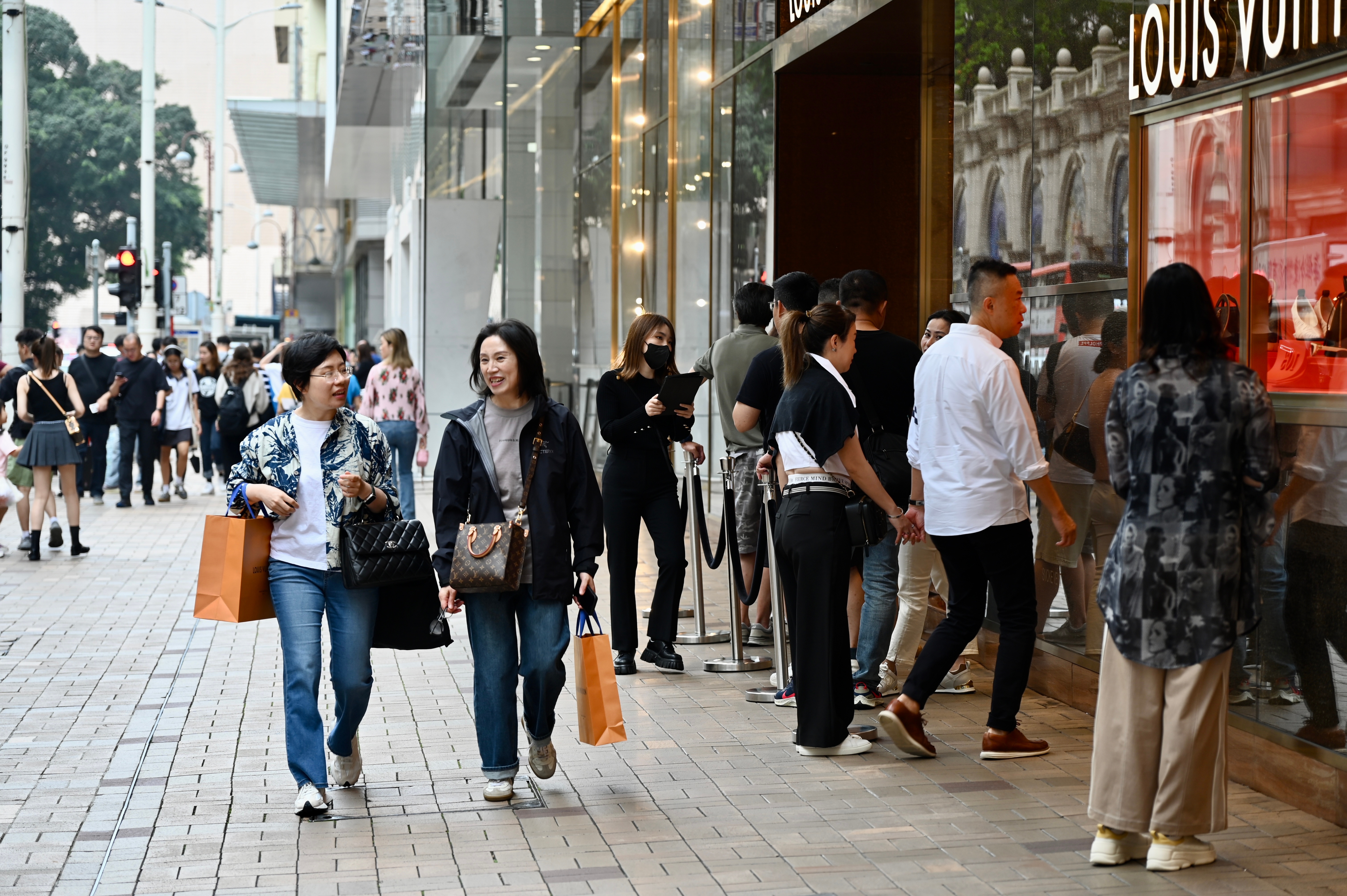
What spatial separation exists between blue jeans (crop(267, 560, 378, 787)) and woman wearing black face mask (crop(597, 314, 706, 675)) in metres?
2.58

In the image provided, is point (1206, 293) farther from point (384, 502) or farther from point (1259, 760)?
point (384, 502)

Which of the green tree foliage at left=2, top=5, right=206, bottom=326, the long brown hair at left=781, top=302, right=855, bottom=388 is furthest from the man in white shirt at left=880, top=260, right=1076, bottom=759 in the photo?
the green tree foliage at left=2, top=5, right=206, bottom=326

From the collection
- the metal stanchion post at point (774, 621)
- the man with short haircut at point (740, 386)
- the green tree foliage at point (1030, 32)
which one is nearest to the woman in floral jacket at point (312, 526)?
the metal stanchion post at point (774, 621)

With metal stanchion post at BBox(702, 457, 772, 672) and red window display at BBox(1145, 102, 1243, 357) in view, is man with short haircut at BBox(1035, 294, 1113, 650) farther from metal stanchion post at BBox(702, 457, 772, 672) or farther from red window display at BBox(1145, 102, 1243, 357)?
metal stanchion post at BBox(702, 457, 772, 672)

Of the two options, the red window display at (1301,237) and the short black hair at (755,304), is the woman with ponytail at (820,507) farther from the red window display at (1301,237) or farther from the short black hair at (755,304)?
the short black hair at (755,304)

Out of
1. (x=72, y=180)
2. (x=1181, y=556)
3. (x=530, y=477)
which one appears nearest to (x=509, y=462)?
(x=530, y=477)

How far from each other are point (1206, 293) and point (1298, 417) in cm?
111

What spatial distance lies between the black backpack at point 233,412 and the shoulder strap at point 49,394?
4493mm

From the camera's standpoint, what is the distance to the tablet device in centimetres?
789

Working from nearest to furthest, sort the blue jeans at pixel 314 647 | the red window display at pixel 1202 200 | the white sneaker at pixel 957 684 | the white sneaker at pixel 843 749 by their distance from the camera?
the blue jeans at pixel 314 647, the red window display at pixel 1202 200, the white sneaker at pixel 843 749, the white sneaker at pixel 957 684

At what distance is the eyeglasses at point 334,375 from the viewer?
5.48 meters

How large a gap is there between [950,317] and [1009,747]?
2316 millimetres

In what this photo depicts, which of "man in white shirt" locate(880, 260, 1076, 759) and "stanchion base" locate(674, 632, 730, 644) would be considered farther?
"stanchion base" locate(674, 632, 730, 644)

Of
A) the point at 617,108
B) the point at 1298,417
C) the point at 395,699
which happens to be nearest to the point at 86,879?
the point at 395,699
